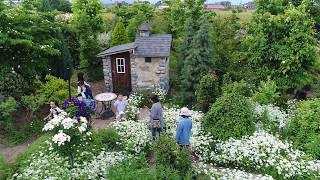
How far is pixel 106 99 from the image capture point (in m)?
16.1

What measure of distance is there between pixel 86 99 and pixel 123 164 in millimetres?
5142

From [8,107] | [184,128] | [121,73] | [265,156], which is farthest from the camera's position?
[121,73]

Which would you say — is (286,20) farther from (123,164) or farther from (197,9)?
(123,164)

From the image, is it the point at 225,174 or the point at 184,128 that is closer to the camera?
the point at 225,174

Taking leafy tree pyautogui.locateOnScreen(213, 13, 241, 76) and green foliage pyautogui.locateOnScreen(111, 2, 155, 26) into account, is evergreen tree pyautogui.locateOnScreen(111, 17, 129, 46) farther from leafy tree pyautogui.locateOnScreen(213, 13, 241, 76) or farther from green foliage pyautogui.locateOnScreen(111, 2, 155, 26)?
green foliage pyautogui.locateOnScreen(111, 2, 155, 26)

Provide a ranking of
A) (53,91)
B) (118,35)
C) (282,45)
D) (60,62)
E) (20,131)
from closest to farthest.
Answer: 1. (20,131)
2. (53,91)
3. (282,45)
4. (60,62)
5. (118,35)

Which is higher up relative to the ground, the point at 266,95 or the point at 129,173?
the point at 266,95

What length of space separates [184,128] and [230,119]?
275 cm

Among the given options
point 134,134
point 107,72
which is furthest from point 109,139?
point 107,72

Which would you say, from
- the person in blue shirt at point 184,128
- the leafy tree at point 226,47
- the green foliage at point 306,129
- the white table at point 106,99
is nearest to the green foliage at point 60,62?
the white table at point 106,99

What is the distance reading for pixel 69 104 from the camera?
505 inches

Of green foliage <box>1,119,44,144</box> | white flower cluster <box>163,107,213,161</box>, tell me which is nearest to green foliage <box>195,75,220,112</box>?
white flower cluster <box>163,107,213,161</box>

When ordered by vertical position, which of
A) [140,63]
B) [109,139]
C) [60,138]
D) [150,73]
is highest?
[140,63]

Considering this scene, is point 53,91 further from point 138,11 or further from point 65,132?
point 138,11
